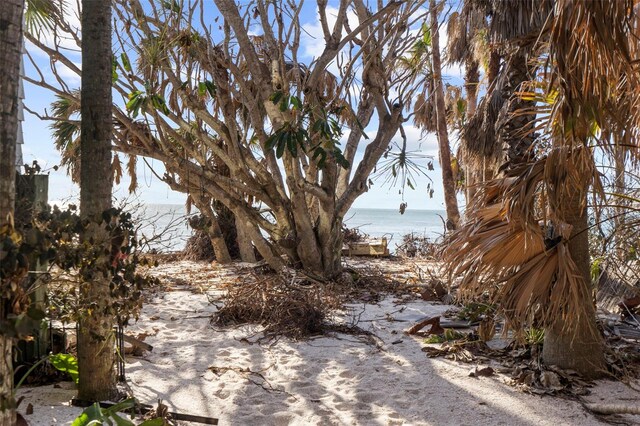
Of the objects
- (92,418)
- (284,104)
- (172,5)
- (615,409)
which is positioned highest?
(172,5)

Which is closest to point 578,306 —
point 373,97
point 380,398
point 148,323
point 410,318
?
point 380,398

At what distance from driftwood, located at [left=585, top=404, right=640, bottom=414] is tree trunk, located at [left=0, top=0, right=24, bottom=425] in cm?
350

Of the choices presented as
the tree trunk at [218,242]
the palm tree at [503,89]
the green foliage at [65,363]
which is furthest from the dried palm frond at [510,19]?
the tree trunk at [218,242]

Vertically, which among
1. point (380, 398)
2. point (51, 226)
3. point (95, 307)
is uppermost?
point (51, 226)

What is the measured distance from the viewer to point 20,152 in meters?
4.98

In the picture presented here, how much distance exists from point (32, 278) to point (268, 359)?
223 cm

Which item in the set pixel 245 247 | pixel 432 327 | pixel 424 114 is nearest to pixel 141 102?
pixel 432 327

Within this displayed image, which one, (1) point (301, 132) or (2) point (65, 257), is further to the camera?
(1) point (301, 132)

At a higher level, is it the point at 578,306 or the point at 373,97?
the point at 373,97

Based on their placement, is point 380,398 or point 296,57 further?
point 296,57

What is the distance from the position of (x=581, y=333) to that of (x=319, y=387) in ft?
6.86

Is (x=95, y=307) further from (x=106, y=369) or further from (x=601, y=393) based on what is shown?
(x=601, y=393)

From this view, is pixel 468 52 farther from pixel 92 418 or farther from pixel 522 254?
pixel 92 418

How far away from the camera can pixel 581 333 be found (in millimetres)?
4387
